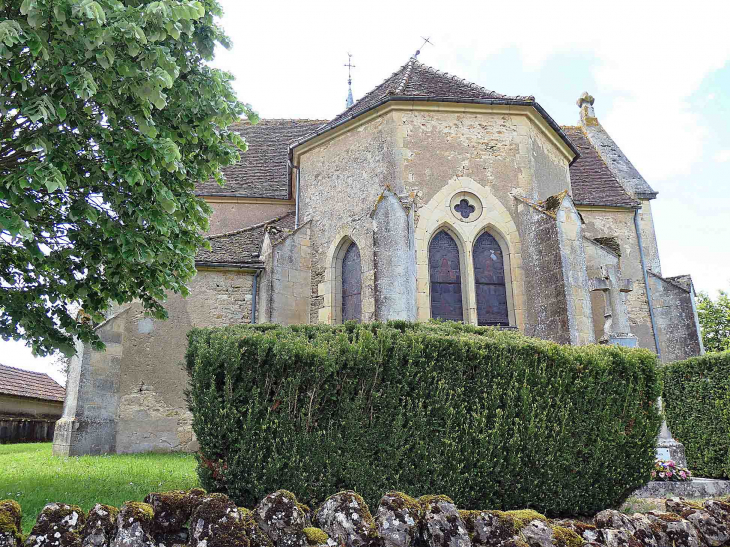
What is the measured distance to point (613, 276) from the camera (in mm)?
10648

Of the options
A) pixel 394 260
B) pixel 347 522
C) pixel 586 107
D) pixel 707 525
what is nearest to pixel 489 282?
pixel 394 260

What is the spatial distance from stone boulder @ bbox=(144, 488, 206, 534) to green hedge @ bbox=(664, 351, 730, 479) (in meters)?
10.8

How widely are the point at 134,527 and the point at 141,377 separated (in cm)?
985

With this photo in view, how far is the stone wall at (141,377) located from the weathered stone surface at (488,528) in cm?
959

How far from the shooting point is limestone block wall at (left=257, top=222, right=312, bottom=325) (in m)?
11.8

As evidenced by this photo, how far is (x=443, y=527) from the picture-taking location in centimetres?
358

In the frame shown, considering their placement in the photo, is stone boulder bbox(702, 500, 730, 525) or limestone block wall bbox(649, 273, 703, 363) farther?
limestone block wall bbox(649, 273, 703, 363)

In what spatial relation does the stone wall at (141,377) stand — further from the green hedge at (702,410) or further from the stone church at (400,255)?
the green hedge at (702,410)

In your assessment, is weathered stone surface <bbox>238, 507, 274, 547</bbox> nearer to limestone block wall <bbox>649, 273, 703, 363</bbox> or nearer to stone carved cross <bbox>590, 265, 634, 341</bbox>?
stone carved cross <bbox>590, 265, 634, 341</bbox>

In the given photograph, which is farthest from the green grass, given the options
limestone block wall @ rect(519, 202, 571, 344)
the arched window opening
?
limestone block wall @ rect(519, 202, 571, 344)

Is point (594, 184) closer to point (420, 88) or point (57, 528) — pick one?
point (420, 88)

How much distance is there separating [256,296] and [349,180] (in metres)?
3.47

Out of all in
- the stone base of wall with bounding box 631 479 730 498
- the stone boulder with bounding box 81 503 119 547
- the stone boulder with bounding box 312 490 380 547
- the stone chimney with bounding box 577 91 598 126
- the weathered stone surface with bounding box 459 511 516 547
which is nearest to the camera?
the stone boulder with bounding box 81 503 119 547

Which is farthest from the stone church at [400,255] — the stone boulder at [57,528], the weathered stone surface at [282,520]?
the stone boulder at [57,528]
